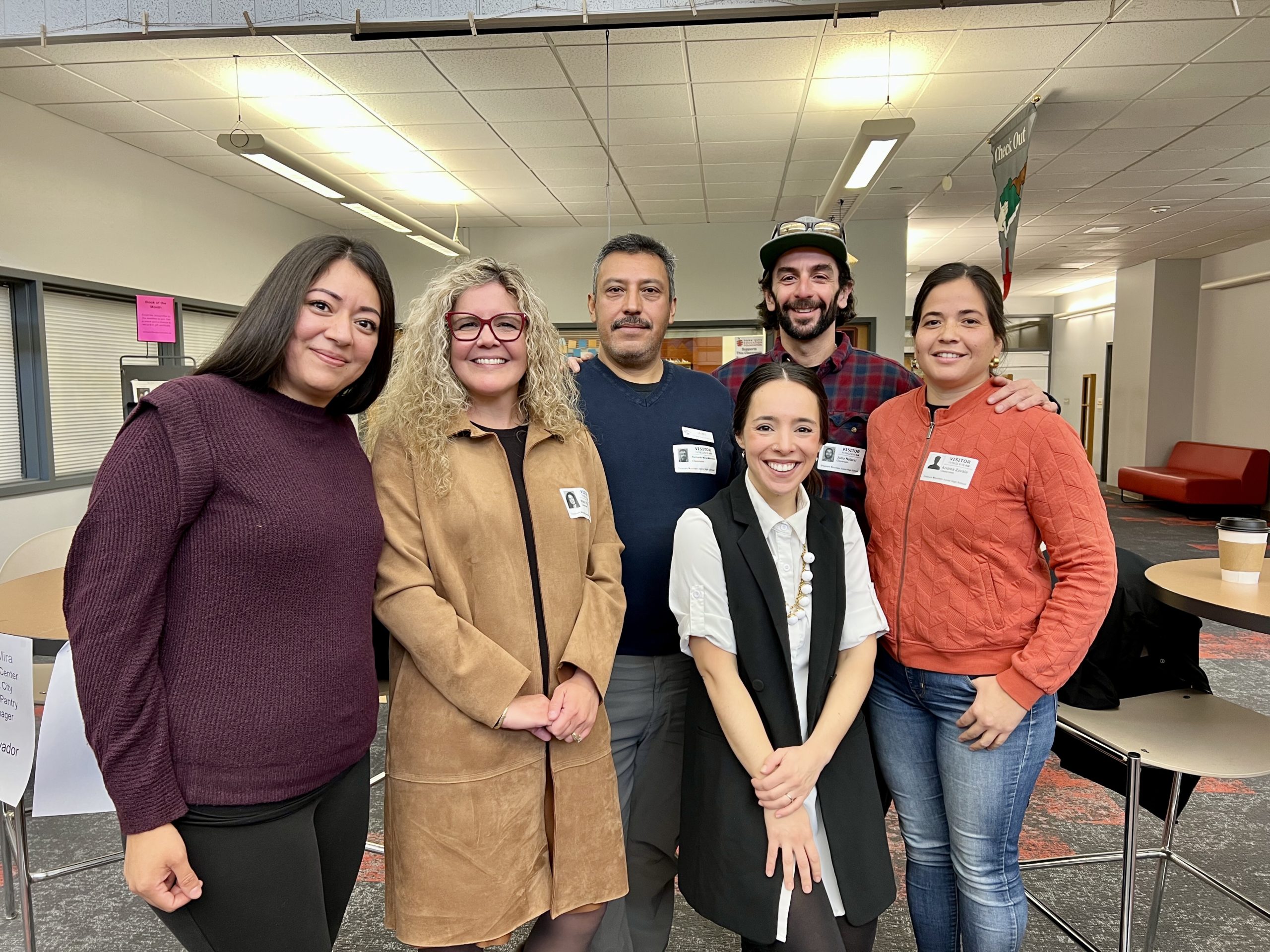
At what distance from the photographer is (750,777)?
Result: 1.50m

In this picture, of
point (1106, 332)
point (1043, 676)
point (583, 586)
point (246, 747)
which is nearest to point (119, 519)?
point (246, 747)

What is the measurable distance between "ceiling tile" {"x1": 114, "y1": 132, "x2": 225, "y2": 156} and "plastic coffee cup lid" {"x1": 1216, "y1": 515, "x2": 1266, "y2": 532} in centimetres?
680

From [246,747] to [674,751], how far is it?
39.7 inches

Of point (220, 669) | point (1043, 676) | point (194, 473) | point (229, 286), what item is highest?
point (229, 286)

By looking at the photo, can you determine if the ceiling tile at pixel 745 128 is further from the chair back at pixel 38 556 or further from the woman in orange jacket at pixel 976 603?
the chair back at pixel 38 556

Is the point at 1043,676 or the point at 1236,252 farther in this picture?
the point at 1236,252

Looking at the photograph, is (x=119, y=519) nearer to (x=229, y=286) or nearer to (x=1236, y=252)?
(x=229, y=286)

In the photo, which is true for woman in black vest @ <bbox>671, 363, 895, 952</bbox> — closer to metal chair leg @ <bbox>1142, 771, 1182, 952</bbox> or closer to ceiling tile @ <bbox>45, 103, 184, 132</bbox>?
metal chair leg @ <bbox>1142, 771, 1182, 952</bbox>

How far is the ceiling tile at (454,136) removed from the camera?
18.6 feet

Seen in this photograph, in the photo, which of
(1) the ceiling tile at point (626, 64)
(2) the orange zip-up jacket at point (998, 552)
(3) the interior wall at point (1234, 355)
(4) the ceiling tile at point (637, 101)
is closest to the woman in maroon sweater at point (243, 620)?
(2) the orange zip-up jacket at point (998, 552)

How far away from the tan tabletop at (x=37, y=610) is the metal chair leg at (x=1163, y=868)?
2.87m

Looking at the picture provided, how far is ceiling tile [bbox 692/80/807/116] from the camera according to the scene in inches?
194

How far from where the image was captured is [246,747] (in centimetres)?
116

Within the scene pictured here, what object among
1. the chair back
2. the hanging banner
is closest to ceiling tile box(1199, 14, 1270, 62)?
the hanging banner
